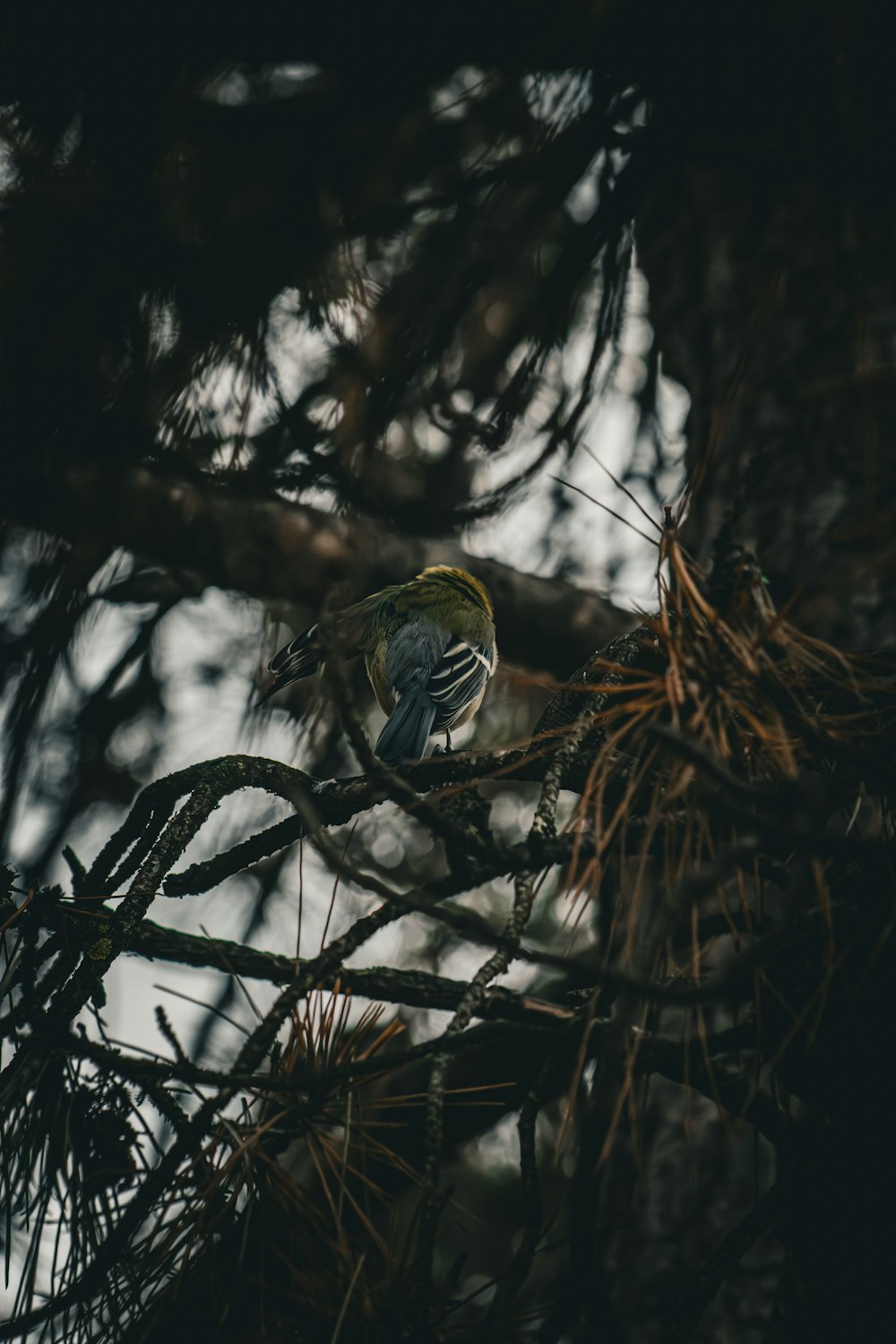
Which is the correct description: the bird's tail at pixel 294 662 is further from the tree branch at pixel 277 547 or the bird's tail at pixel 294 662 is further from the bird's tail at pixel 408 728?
the bird's tail at pixel 408 728

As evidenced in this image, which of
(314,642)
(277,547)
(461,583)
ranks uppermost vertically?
(461,583)

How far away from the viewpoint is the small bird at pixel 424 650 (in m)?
2.75

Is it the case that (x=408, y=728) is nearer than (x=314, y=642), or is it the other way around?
(x=314, y=642)

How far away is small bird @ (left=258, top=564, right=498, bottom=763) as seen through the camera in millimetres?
2750

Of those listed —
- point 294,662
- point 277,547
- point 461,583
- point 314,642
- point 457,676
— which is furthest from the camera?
point 461,583

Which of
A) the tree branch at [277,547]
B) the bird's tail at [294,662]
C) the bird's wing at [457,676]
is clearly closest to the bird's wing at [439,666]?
the bird's wing at [457,676]

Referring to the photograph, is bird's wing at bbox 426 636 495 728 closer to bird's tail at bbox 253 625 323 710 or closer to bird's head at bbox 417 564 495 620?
bird's head at bbox 417 564 495 620

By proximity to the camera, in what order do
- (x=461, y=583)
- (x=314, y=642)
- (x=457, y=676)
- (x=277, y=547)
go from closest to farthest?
1. (x=314, y=642)
2. (x=277, y=547)
3. (x=457, y=676)
4. (x=461, y=583)

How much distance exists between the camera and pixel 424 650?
9.91 ft

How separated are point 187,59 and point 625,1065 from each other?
1952 mm

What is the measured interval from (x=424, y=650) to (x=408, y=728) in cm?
40

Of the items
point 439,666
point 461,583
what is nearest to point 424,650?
point 439,666

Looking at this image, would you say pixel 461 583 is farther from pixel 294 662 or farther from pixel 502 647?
pixel 294 662

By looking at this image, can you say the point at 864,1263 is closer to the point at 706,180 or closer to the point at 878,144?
the point at 878,144
